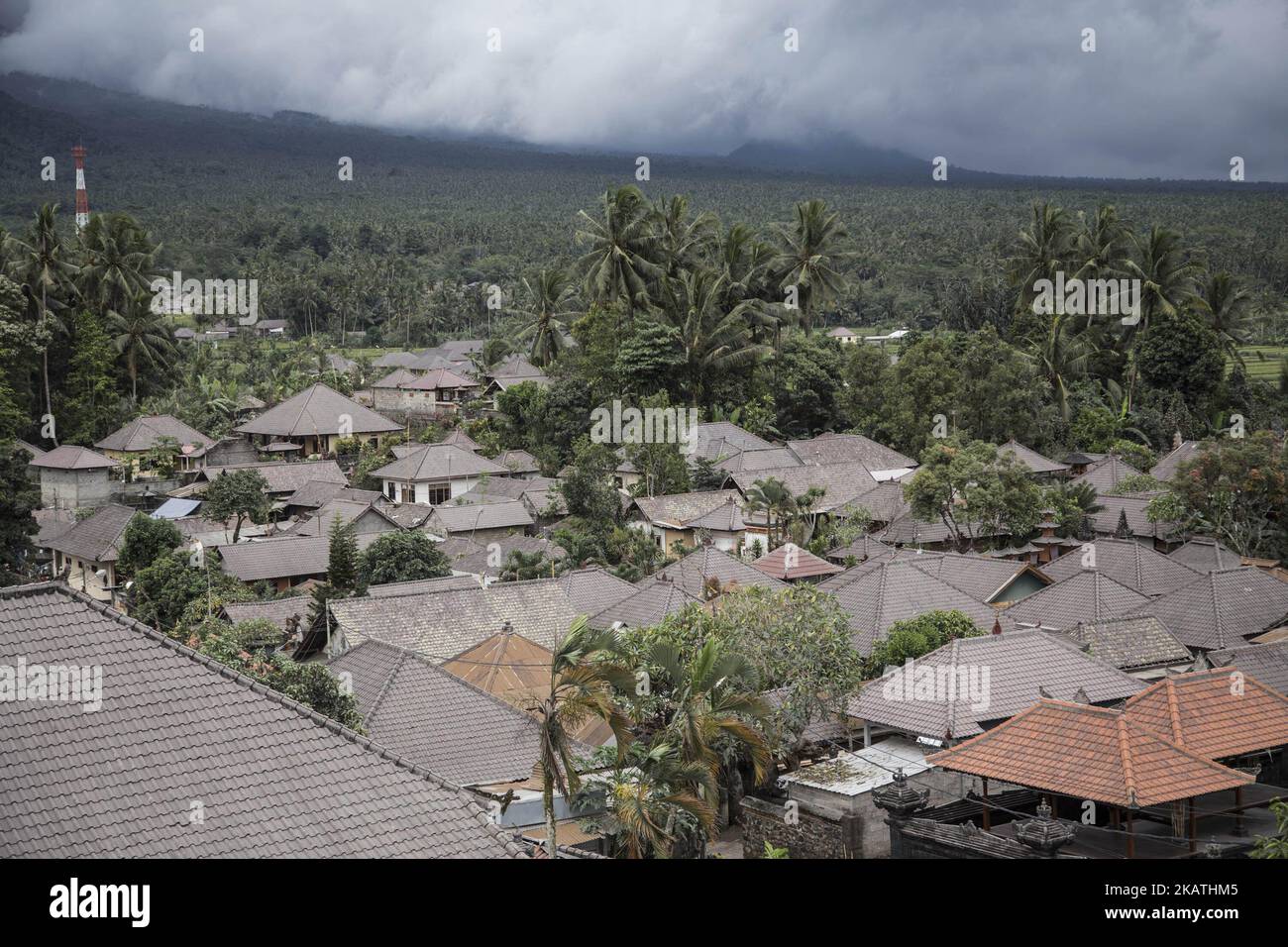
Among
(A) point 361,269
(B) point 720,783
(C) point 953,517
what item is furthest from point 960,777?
(A) point 361,269

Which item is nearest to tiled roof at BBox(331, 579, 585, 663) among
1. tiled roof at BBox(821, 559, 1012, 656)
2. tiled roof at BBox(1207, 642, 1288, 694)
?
tiled roof at BBox(821, 559, 1012, 656)

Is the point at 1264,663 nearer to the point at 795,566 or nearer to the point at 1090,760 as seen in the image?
the point at 1090,760

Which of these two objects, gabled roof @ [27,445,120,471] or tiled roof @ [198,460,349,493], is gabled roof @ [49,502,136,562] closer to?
gabled roof @ [27,445,120,471]

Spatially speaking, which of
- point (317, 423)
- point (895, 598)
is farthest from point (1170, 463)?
point (317, 423)

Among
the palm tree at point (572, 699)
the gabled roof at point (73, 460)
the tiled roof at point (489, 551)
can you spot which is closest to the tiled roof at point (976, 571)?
the tiled roof at point (489, 551)

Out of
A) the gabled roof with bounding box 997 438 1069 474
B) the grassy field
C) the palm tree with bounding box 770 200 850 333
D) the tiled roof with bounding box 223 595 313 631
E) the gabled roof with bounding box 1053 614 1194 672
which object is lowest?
the tiled roof with bounding box 223 595 313 631

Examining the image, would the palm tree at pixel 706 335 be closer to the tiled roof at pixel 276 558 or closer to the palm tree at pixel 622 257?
the palm tree at pixel 622 257
